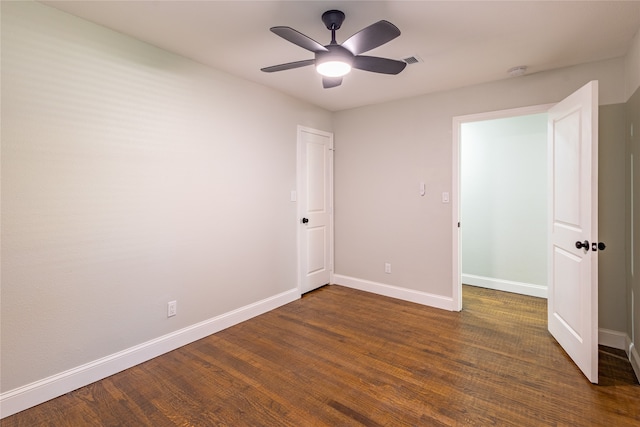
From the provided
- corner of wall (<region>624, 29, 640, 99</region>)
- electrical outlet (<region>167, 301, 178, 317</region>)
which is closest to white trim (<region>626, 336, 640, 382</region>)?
corner of wall (<region>624, 29, 640, 99</region>)

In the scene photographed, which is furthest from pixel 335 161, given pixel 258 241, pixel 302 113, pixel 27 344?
pixel 27 344

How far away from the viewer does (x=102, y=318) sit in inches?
87.2

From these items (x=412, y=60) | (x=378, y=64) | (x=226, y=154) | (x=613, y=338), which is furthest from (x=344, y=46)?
(x=613, y=338)

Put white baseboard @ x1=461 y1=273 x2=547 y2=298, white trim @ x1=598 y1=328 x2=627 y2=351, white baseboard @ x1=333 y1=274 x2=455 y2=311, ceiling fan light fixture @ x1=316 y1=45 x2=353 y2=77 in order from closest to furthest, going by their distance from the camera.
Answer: ceiling fan light fixture @ x1=316 y1=45 x2=353 y2=77 < white trim @ x1=598 y1=328 x2=627 y2=351 < white baseboard @ x1=333 y1=274 x2=455 y2=311 < white baseboard @ x1=461 y1=273 x2=547 y2=298

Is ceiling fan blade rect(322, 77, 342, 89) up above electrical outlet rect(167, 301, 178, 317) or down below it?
above

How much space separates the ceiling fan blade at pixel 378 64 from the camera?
6.72 feet

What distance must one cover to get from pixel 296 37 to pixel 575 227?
2.37 m

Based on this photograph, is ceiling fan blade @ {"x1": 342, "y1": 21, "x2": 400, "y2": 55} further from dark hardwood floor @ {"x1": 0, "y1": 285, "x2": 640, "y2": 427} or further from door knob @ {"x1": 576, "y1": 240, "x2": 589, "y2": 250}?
dark hardwood floor @ {"x1": 0, "y1": 285, "x2": 640, "y2": 427}

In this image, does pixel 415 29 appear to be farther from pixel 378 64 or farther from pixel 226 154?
pixel 226 154

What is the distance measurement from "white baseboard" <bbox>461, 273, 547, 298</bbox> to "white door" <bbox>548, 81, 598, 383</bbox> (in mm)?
1220

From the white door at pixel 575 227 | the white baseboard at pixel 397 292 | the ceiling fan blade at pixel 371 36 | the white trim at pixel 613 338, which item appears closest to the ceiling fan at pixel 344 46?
the ceiling fan blade at pixel 371 36

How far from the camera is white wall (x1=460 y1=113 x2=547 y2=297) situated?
389 cm

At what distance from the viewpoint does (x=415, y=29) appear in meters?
2.18

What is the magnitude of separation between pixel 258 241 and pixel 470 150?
3.21m
